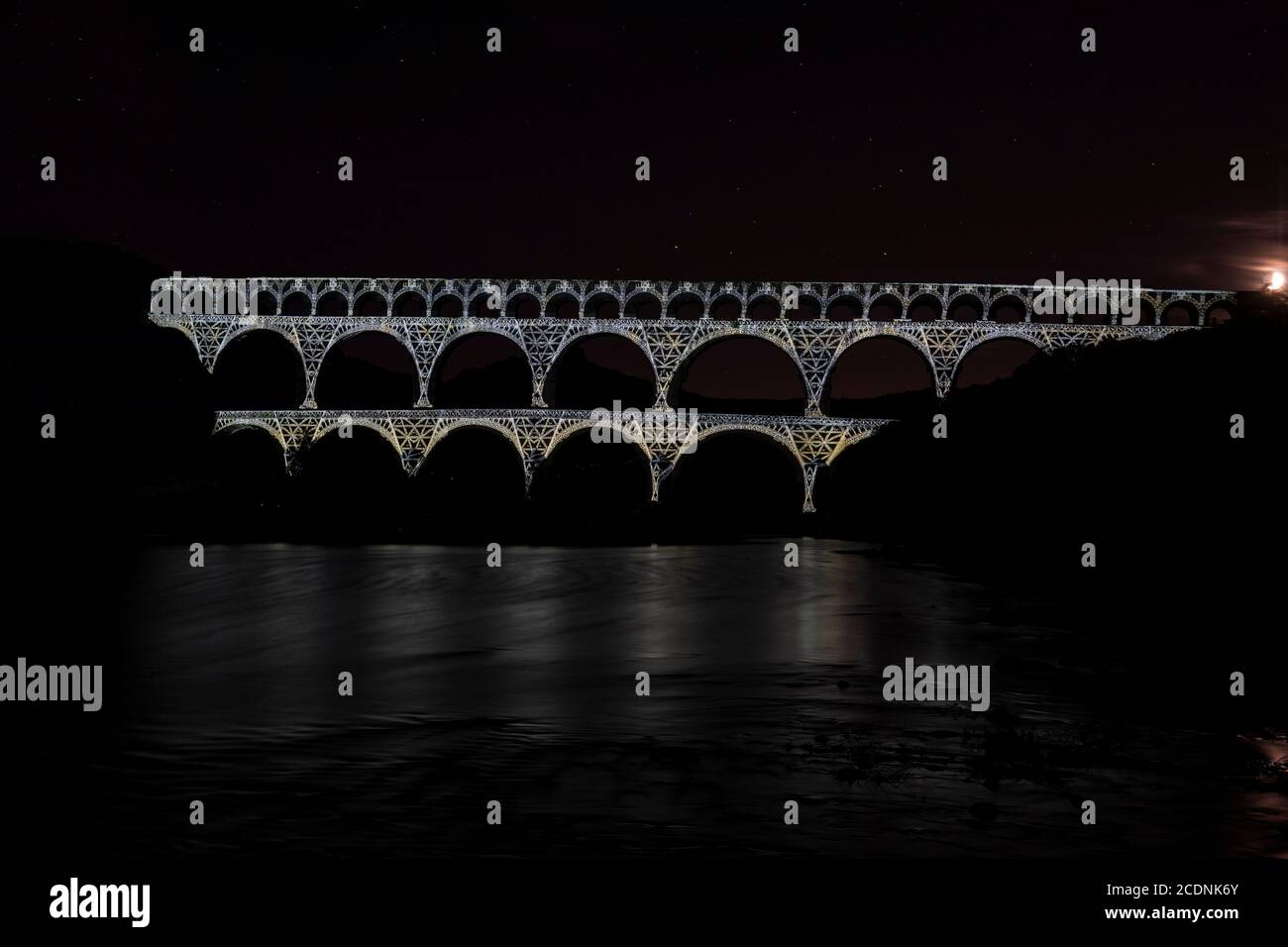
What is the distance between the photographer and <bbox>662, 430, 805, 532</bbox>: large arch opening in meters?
122

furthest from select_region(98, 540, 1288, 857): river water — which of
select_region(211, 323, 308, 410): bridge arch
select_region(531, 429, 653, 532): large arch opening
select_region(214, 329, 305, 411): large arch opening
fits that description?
select_region(214, 329, 305, 411): large arch opening

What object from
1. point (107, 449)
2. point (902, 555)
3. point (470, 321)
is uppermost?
point (470, 321)

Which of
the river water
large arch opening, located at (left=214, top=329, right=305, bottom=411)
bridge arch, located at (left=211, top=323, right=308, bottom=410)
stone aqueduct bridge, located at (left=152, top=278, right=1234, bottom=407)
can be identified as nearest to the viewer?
the river water

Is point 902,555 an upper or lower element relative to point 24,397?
lower

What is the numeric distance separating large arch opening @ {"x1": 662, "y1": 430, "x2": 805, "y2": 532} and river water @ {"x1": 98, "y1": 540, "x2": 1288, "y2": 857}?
202 ft

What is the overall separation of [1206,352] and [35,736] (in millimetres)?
59746

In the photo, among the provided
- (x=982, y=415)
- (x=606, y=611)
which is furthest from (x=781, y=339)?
(x=606, y=611)

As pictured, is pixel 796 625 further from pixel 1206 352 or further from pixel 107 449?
pixel 107 449

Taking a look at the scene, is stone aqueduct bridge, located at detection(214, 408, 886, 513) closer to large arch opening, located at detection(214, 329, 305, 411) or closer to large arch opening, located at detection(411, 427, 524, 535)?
large arch opening, located at detection(411, 427, 524, 535)

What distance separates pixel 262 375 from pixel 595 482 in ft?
191

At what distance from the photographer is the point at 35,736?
94.3 ft

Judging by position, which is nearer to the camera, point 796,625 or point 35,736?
point 35,736

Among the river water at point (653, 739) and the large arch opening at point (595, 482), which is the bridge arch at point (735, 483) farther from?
the river water at point (653, 739)

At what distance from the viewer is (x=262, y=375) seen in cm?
19100
